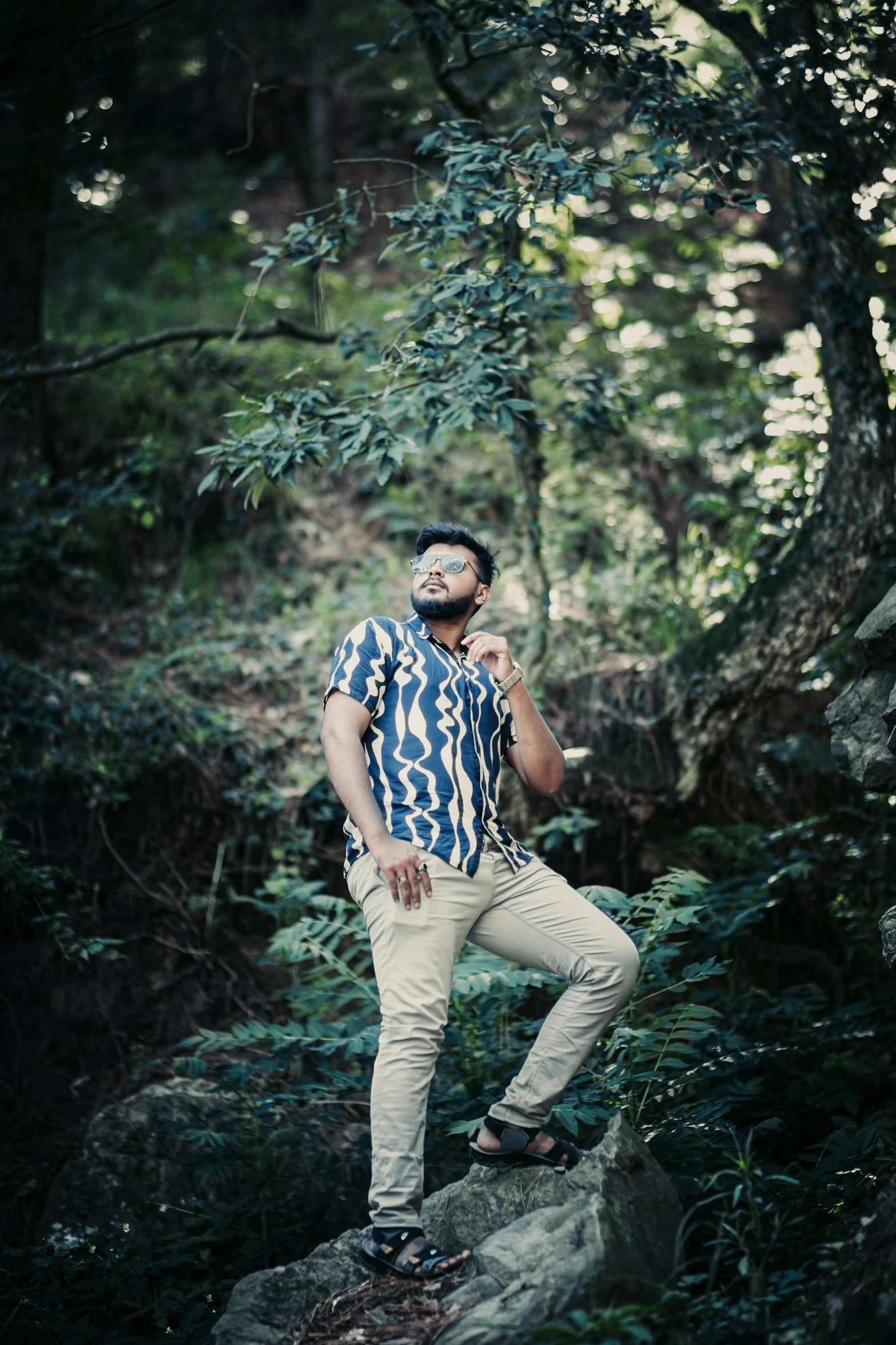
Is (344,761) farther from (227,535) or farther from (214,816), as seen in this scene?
(227,535)

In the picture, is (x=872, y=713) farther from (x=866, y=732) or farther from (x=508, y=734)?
(x=508, y=734)

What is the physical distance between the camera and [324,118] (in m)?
10.9

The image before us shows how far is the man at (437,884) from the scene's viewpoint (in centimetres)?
337

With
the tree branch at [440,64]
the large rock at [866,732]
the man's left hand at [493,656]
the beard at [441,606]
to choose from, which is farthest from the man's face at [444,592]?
the tree branch at [440,64]

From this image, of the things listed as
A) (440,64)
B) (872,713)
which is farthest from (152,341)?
(872,713)

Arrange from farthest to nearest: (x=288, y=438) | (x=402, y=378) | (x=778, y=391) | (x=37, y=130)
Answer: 1. (x=778, y=391)
2. (x=37, y=130)
3. (x=402, y=378)
4. (x=288, y=438)

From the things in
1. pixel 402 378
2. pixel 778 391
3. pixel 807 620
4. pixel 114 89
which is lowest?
pixel 807 620

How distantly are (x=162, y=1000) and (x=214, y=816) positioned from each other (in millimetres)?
1111

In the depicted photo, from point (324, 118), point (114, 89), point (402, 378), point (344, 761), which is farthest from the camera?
point (324, 118)

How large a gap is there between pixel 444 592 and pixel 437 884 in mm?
1008

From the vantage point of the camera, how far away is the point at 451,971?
11.6 feet

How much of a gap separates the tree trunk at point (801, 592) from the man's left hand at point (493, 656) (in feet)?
8.57

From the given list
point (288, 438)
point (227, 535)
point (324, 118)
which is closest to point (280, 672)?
point (227, 535)

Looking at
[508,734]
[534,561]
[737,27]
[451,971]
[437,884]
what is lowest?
[451,971]
